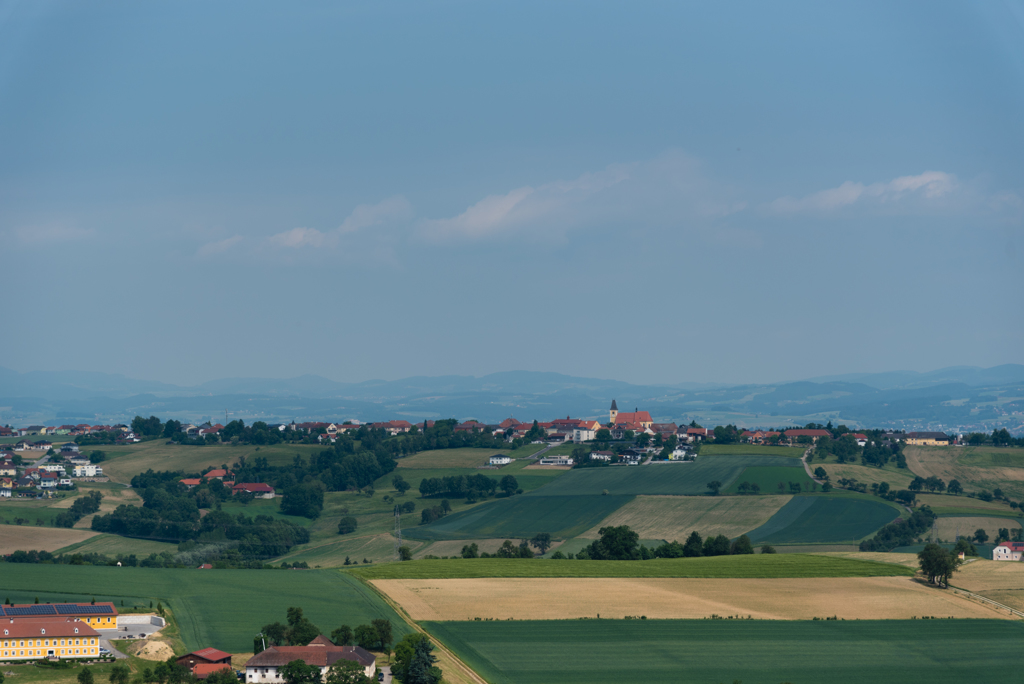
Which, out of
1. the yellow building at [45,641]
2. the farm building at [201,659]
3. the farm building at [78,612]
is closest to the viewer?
the farm building at [201,659]

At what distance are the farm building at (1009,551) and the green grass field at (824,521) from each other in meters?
14.7

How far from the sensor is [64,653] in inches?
2064

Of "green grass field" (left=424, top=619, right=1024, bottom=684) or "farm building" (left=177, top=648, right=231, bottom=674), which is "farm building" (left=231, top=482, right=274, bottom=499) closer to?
"green grass field" (left=424, top=619, right=1024, bottom=684)

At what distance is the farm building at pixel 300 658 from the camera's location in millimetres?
50062

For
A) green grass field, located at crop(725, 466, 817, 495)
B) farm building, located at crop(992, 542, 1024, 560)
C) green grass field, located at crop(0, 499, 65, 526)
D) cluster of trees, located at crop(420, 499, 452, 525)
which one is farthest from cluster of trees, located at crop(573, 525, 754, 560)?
green grass field, located at crop(0, 499, 65, 526)

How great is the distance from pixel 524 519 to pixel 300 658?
8321 cm

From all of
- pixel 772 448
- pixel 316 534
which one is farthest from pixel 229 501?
pixel 772 448

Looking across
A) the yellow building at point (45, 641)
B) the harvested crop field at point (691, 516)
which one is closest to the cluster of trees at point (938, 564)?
the harvested crop field at point (691, 516)

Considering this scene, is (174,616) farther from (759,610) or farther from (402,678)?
(759,610)

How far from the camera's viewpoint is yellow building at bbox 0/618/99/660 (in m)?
52.5

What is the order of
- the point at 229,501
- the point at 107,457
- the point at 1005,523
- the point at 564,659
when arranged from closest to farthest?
the point at 564,659 → the point at 1005,523 → the point at 229,501 → the point at 107,457

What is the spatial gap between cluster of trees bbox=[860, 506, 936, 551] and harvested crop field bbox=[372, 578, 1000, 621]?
2892 cm

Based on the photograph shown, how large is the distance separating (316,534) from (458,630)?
83.8 m

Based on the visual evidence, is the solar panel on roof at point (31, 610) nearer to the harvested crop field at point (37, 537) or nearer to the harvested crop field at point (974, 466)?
the harvested crop field at point (37, 537)
